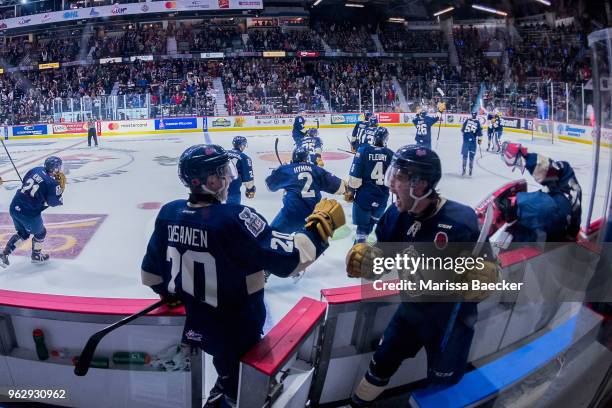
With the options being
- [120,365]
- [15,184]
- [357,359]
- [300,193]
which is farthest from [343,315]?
[15,184]

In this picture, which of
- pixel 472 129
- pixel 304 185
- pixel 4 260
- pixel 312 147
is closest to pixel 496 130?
pixel 472 129

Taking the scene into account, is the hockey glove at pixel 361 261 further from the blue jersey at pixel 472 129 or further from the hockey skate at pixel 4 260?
the blue jersey at pixel 472 129

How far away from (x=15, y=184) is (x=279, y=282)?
6.31 m

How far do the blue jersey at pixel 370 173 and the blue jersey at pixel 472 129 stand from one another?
355 cm

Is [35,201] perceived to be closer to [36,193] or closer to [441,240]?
[36,193]

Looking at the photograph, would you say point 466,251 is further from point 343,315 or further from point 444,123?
point 444,123

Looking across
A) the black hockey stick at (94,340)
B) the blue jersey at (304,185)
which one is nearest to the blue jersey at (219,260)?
the black hockey stick at (94,340)

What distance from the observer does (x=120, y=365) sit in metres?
1.71

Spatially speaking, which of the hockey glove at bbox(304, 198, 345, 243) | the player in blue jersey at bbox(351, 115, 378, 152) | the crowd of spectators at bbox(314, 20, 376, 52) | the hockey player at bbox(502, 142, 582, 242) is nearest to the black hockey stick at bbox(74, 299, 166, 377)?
the hockey glove at bbox(304, 198, 345, 243)

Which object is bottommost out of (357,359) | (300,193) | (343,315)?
(357,359)

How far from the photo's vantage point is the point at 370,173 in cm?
399

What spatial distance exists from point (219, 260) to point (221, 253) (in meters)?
0.03

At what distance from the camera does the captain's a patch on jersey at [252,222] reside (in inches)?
55.1

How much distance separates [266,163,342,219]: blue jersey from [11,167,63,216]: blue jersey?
204 centimetres
